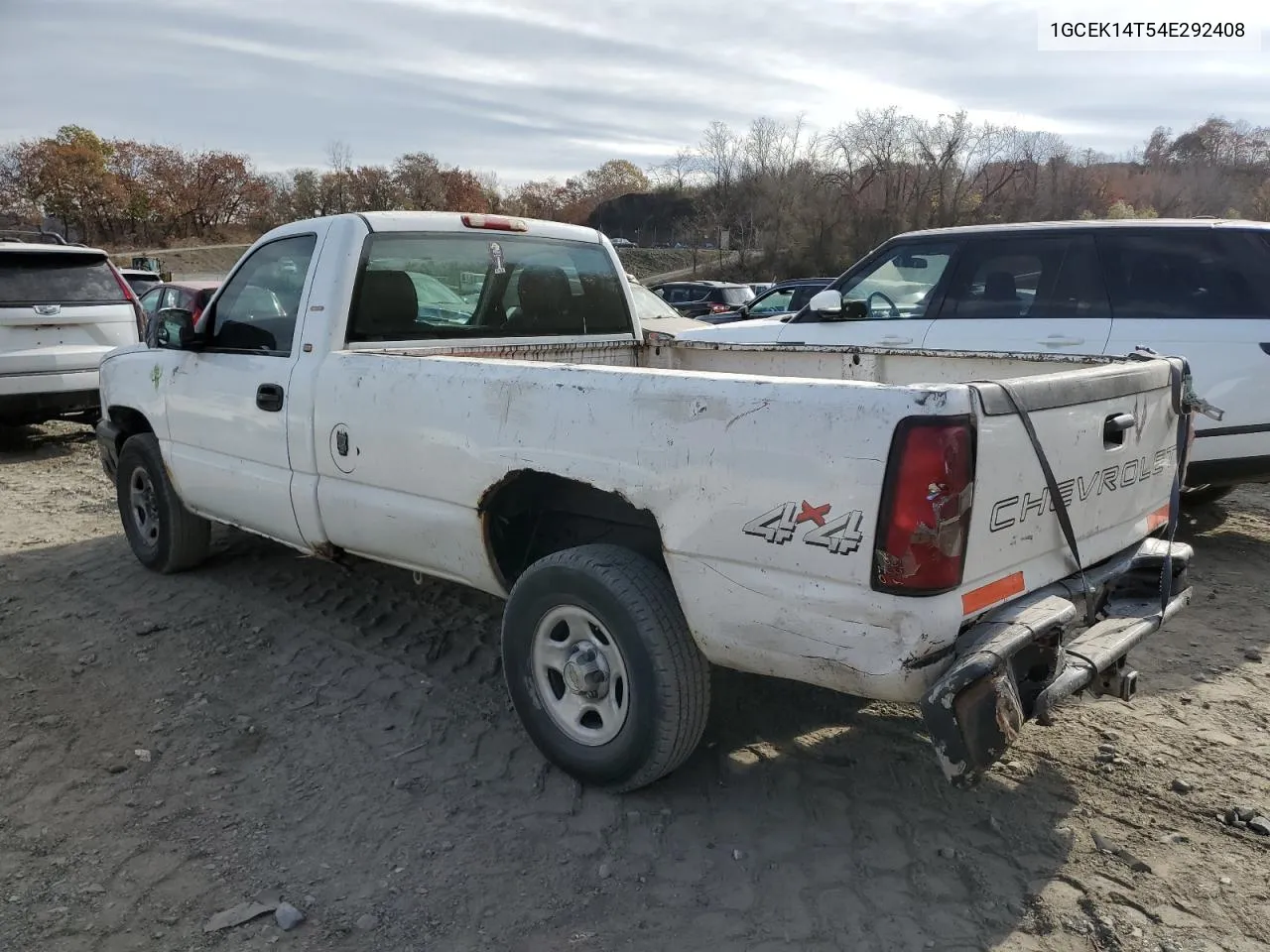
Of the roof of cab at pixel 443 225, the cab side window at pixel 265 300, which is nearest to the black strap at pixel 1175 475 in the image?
the roof of cab at pixel 443 225

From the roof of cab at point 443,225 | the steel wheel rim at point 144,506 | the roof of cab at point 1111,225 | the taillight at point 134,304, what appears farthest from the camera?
the taillight at point 134,304

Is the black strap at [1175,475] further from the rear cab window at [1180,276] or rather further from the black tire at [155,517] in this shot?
the black tire at [155,517]

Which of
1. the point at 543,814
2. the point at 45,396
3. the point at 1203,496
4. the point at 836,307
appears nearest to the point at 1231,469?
the point at 1203,496

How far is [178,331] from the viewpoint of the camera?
4652 mm

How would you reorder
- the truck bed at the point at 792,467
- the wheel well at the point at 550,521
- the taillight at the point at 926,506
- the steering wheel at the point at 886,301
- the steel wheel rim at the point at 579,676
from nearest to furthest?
the taillight at the point at 926,506
the truck bed at the point at 792,467
the steel wheel rim at the point at 579,676
the wheel well at the point at 550,521
the steering wheel at the point at 886,301

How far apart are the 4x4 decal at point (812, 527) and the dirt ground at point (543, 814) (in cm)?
99

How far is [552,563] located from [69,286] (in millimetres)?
7904

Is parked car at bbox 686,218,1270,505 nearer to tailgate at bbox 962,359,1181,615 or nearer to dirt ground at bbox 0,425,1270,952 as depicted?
dirt ground at bbox 0,425,1270,952

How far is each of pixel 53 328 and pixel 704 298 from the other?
13.8 m

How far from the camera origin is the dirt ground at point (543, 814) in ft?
8.30

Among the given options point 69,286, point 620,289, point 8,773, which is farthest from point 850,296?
point 69,286

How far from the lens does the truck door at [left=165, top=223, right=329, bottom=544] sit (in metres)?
4.14

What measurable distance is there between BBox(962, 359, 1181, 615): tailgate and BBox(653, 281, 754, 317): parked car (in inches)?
649

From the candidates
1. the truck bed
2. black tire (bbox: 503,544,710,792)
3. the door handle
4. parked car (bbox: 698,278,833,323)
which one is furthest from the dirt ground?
parked car (bbox: 698,278,833,323)
